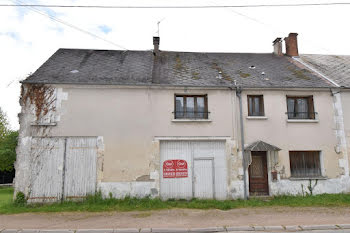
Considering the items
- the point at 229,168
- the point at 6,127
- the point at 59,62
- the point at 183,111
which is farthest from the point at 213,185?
the point at 6,127

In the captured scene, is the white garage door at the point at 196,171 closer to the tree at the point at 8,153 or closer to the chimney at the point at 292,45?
the chimney at the point at 292,45

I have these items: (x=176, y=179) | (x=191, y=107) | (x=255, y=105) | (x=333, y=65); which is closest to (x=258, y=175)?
(x=255, y=105)

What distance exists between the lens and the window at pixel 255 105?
11.8 m

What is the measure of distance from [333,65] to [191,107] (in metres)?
9.77

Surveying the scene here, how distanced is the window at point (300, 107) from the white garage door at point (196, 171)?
3.82 meters

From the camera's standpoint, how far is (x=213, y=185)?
10852 mm

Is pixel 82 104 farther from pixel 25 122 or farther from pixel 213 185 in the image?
pixel 213 185

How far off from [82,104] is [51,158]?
101 inches

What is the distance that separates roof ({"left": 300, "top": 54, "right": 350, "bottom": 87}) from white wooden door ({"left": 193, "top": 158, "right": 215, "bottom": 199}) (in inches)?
305

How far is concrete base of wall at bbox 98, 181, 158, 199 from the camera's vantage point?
10.2 meters

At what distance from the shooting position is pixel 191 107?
11.6 metres

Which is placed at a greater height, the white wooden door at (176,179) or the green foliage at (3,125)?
the green foliage at (3,125)

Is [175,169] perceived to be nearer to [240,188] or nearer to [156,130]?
[156,130]

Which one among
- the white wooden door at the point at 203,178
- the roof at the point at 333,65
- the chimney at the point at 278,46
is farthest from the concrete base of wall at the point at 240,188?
the chimney at the point at 278,46
